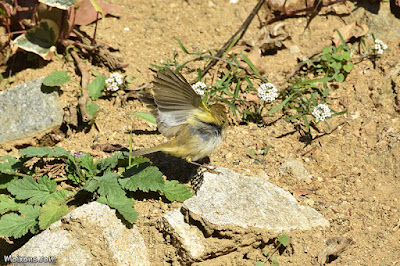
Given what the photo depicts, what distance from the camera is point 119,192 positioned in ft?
12.2

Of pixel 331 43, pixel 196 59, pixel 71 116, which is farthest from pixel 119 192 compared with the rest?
pixel 331 43

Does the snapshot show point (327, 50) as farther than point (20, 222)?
Yes

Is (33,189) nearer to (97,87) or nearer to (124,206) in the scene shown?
(124,206)

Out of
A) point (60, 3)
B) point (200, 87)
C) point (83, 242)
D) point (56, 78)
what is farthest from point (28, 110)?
point (83, 242)

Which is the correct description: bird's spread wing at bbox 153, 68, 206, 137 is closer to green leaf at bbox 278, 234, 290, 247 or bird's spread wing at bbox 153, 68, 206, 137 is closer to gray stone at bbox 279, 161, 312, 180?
gray stone at bbox 279, 161, 312, 180

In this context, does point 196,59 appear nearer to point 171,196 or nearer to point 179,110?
point 179,110

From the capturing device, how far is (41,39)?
5.26m

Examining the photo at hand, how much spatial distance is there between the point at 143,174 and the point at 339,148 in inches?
87.9

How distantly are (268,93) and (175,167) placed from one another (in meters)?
1.36

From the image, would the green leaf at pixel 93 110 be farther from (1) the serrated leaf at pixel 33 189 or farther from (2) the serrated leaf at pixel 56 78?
(1) the serrated leaf at pixel 33 189

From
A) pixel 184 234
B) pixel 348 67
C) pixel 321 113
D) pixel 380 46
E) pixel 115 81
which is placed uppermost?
pixel 380 46

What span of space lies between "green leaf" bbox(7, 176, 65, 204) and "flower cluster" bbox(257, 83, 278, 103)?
7.70 ft

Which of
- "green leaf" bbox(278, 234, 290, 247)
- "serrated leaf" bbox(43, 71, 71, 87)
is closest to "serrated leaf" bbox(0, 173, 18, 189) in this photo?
"serrated leaf" bbox(43, 71, 71, 87)

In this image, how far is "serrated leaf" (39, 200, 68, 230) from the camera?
138 inches
